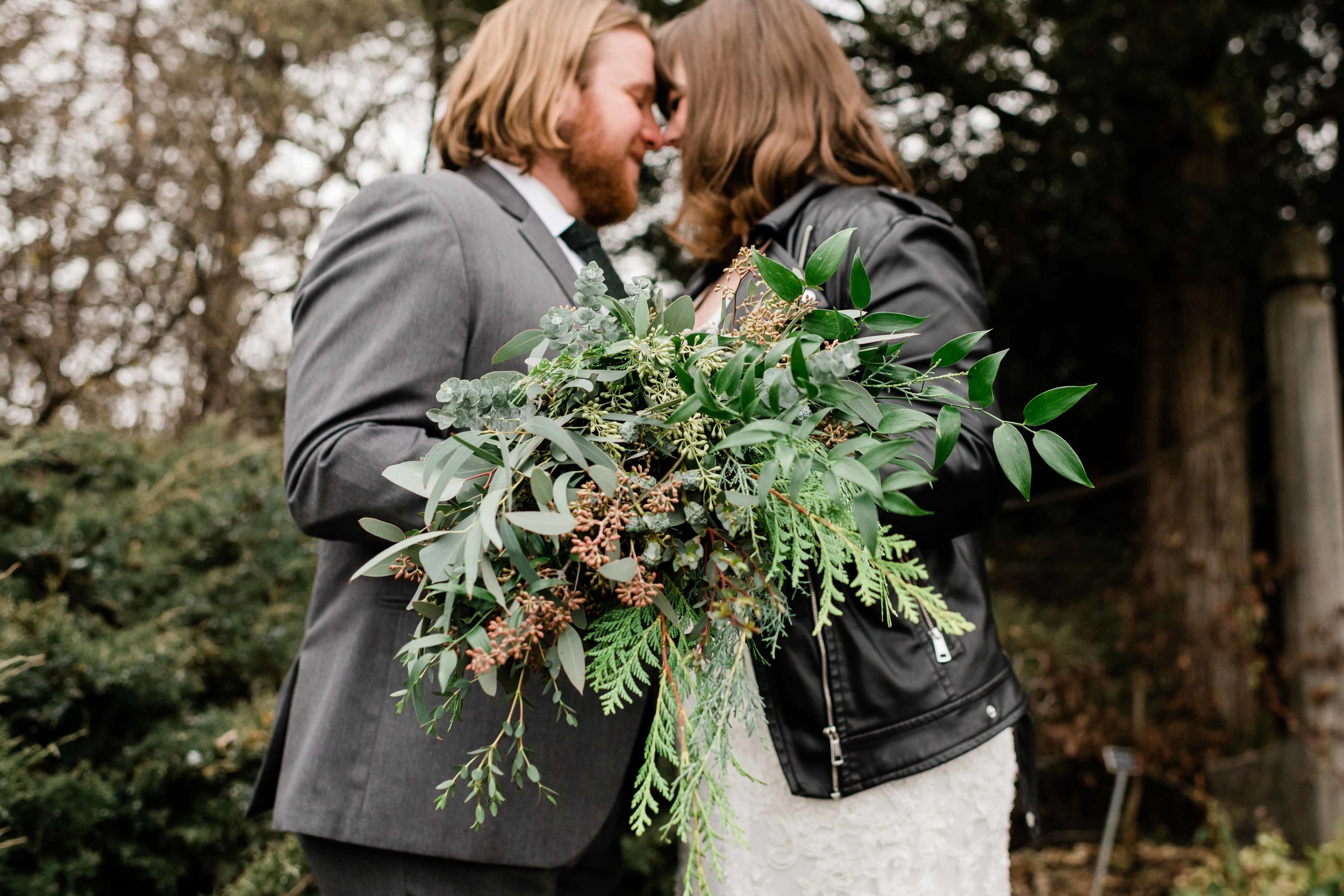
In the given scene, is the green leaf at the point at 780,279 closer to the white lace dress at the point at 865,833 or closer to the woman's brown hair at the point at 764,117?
the white lace dress at the point at 865,833

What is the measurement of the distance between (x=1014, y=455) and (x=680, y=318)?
0.43 meters

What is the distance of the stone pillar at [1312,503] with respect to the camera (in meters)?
4.00

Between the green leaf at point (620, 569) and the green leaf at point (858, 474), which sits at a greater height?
the green leaf at point (858, 474)

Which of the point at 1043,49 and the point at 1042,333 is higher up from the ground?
the point at 1043,49

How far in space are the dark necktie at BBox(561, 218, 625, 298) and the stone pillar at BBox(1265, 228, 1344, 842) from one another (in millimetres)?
3718

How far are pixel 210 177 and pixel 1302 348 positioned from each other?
5.37 meters

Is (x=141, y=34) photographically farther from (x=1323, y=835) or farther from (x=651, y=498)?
(x=1323, y=835)

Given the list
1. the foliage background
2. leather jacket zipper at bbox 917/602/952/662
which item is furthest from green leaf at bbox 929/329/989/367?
the foliage background

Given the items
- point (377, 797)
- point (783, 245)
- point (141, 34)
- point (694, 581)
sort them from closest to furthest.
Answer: point (694, 581)
point (377, 797)
point (783, 245)
point (141, 34)

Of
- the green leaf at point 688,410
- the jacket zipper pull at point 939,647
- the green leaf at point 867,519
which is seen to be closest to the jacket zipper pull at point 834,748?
the jacket zipper pull at point 939,647

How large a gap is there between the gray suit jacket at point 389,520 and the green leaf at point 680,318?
0.46m

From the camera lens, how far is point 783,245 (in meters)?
1.76

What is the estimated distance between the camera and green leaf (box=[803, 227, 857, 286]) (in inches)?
39.2

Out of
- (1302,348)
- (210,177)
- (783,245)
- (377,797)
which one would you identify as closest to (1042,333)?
(1302,348)
